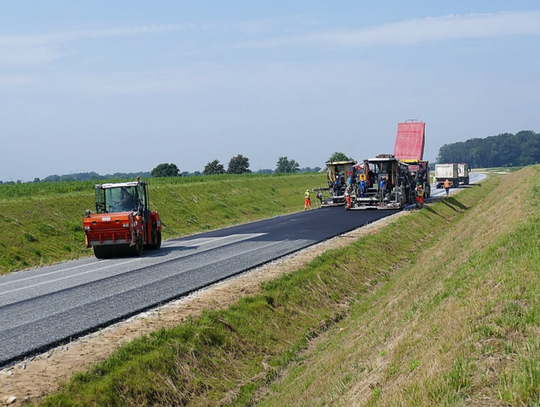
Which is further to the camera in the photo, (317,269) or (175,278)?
(317,269)

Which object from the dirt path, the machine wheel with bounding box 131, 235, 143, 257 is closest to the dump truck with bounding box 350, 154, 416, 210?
the machine wheel with bounding box 131, 235, 143, 257

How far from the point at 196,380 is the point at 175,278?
585 cm

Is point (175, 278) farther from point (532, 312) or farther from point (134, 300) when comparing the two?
point (532, 312)

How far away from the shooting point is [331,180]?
4456 centimetres

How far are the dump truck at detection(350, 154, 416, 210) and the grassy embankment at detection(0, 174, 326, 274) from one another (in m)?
9.11

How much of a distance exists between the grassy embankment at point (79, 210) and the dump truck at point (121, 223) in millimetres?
4406

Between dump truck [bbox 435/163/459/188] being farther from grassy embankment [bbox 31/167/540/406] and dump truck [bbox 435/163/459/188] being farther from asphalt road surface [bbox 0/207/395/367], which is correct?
grassy embankment [bbox 31/167/540/406]

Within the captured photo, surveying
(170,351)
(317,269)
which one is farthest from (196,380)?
(317,269)

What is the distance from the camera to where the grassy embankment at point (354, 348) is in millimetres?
6402

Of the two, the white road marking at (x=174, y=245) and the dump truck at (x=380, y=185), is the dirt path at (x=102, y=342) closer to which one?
the white road marking at (x=174, y=245)

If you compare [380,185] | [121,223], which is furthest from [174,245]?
[380,185]

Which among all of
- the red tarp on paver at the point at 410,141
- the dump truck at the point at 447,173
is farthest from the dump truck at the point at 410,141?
the dump truck at the point at 447,173

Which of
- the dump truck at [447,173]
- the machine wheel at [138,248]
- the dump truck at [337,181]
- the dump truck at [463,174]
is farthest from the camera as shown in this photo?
the dump truck at [463,174]

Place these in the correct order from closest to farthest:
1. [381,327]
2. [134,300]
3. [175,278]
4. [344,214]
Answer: [381,327], [134,300], [175,278], [344,214]
